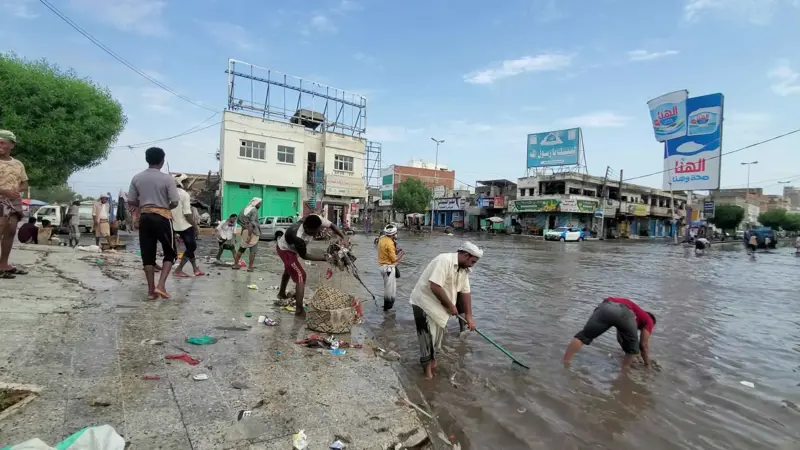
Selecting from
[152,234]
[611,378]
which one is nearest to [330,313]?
[152,234]

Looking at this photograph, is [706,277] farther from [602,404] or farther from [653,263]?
[602,404]

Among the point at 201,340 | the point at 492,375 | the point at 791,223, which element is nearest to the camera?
the point at 201,340

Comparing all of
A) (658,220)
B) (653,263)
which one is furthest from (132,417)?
(658,220)

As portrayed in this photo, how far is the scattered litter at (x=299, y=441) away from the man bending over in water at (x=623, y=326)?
371cm

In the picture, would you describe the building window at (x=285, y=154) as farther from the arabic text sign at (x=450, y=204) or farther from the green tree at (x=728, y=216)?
the green tree at (x=728, y=216)

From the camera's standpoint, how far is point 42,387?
278 cm

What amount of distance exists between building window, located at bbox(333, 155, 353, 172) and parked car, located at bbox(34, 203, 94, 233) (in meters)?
16.8

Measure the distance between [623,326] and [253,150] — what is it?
29513 mm

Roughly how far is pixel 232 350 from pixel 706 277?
15766 mm

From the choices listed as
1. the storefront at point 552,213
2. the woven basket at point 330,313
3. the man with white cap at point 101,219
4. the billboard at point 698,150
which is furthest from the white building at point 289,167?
the woven basket at point 330,313

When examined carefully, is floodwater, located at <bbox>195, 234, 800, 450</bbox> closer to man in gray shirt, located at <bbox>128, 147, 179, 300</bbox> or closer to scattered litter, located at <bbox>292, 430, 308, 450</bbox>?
scattered litter, located at <bbox>292, 430, 308, 450</bbox>

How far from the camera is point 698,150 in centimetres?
3388

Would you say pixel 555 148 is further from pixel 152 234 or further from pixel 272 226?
pixel 152 234

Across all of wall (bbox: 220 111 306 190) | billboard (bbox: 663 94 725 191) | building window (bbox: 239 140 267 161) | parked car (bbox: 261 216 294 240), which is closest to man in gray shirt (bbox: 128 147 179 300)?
parked car (bbox: 261 216 294 240)
